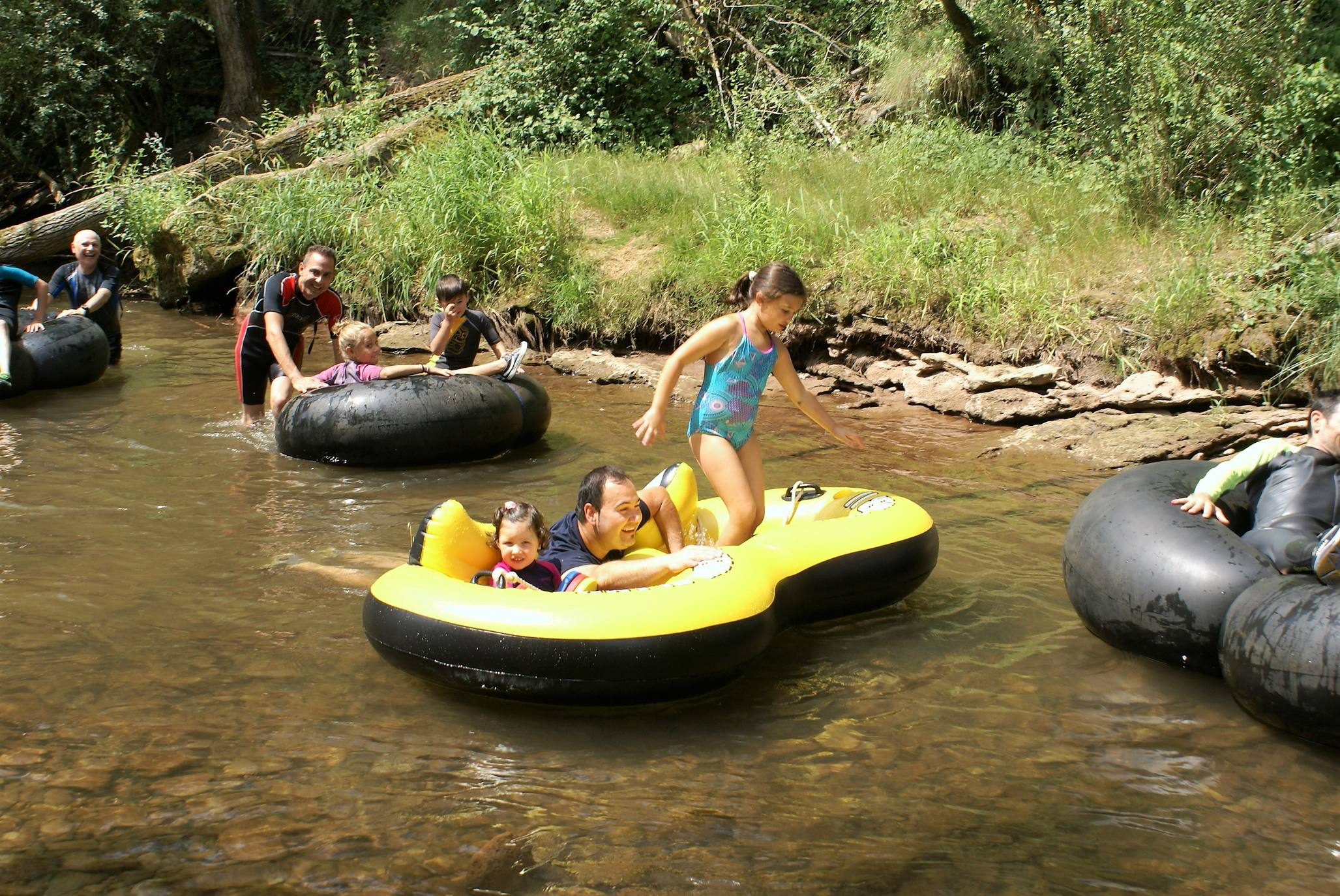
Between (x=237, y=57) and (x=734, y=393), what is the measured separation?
16.7 m

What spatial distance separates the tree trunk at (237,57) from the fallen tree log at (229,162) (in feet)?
12.5

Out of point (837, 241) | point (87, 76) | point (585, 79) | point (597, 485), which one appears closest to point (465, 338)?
point (837, 241)

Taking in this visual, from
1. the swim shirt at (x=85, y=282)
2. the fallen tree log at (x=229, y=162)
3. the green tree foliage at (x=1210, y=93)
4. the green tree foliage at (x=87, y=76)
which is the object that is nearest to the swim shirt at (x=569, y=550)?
the green tree foliage at (x=1210, y=93)

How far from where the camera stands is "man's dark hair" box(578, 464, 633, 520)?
4.97 meters


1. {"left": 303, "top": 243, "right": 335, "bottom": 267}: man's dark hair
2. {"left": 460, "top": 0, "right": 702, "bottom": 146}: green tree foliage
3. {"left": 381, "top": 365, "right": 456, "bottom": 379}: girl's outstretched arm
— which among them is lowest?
{"left": 381, "top": 365, "right": 456, "bottom": 379}: girl's outstretched arm

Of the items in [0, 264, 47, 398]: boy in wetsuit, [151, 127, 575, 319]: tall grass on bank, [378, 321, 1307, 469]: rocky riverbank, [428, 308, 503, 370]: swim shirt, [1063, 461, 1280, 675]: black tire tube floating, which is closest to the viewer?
[1063, 461, 1280, 675]: black tire tube floating

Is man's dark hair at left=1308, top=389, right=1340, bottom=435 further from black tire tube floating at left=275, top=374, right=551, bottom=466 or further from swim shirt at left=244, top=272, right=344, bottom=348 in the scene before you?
swim shirt at left=244, top=272, right=344, bottom=348

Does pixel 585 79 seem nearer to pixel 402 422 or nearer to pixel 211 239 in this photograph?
pixel 211 239

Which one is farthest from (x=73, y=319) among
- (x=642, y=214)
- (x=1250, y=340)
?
(x=1250, y=340)

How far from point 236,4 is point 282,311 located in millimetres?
13599

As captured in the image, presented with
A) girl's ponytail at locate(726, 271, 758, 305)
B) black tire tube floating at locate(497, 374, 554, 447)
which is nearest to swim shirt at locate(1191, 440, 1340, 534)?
girl's ponytail at locate(726, 271, 758, 305)

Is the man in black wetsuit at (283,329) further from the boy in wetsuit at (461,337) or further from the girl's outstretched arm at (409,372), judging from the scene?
the boy in wetsuit at (461,337)

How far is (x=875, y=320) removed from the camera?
9914 millimetres

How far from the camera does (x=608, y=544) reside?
502 centimetres
